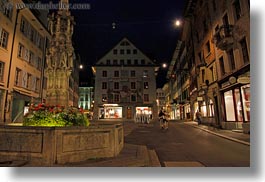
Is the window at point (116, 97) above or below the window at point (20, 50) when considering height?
below

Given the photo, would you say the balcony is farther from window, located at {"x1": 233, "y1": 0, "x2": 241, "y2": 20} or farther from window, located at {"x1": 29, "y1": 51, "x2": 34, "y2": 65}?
window, located at {"x1": 29, "y1": 51, "x2": 34, "y2": 65}

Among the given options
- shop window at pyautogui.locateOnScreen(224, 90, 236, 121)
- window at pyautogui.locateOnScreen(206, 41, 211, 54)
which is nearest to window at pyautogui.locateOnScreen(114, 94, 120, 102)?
window at pyautogui.locateOnScreen(206, 41, 211, 54)

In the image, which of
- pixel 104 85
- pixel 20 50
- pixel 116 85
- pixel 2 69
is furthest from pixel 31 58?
pixel 116 85

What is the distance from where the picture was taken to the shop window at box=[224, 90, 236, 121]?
44.9ft

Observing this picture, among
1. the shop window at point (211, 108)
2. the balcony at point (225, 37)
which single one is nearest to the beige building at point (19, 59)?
the balcony at point (225, 37)

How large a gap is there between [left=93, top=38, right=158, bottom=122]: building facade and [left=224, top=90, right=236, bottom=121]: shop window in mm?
22527

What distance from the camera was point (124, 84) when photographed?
38.2m

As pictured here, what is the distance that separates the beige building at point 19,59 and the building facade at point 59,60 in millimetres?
11270

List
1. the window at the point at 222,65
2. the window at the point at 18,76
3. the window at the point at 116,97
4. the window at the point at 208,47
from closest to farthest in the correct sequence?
the window at the point at 222,65, the window at the point at 208,47, the window at the point at 18,76, the window at the point at 116,97

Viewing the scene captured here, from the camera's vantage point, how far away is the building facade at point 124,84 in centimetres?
3731

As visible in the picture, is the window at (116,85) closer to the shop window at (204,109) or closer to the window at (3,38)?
the shop window at (204,109)

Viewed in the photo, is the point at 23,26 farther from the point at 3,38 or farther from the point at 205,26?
the point at 205,26

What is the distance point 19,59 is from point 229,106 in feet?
67.7

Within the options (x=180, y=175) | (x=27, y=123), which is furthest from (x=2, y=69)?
(x=180, y=175)
